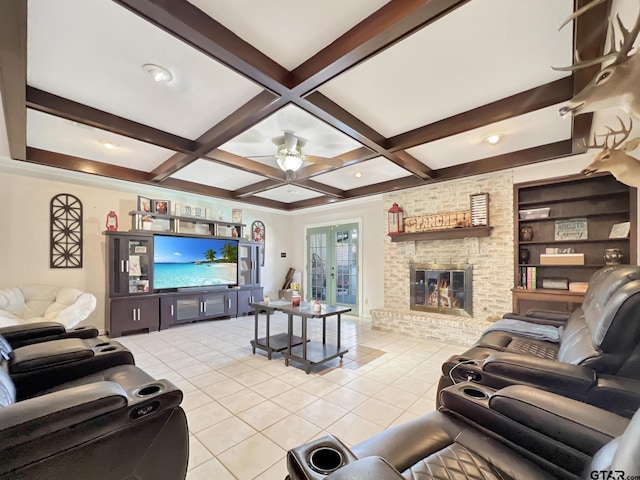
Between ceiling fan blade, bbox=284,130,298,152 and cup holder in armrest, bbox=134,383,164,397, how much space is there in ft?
8.61

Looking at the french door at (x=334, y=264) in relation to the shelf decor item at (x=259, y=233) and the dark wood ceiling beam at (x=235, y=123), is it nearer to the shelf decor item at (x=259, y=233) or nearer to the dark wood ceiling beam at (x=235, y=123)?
the shelf decor item at (x=259, y=233)

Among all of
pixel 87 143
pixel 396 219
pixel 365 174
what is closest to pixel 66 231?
pixel 87 143

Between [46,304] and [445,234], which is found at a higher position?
[445,234]

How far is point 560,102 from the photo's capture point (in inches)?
89.8

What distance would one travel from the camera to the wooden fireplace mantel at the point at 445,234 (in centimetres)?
414

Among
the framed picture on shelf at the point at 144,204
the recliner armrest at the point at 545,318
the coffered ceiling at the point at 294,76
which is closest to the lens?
the coffered ceiling at the point at 294,76

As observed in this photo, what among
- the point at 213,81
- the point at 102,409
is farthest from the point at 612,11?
the point at 102,409

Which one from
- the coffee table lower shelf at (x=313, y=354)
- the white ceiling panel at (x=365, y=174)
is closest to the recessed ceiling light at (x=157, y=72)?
the white ceiling panel at (x=365, y=174)

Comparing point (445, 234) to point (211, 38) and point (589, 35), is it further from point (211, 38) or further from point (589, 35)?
point (211, 38)

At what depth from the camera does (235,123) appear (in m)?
2.70

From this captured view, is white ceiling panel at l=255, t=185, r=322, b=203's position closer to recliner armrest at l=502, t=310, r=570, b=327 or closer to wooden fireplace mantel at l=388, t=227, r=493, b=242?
wooden fireplace mantel at l=388, t=227, r=493, b=242

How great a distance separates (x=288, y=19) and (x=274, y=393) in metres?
2.89

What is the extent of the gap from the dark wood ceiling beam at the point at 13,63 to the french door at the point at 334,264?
518cm

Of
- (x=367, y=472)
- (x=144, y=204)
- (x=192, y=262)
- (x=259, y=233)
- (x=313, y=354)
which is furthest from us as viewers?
(x=259, y=233)
